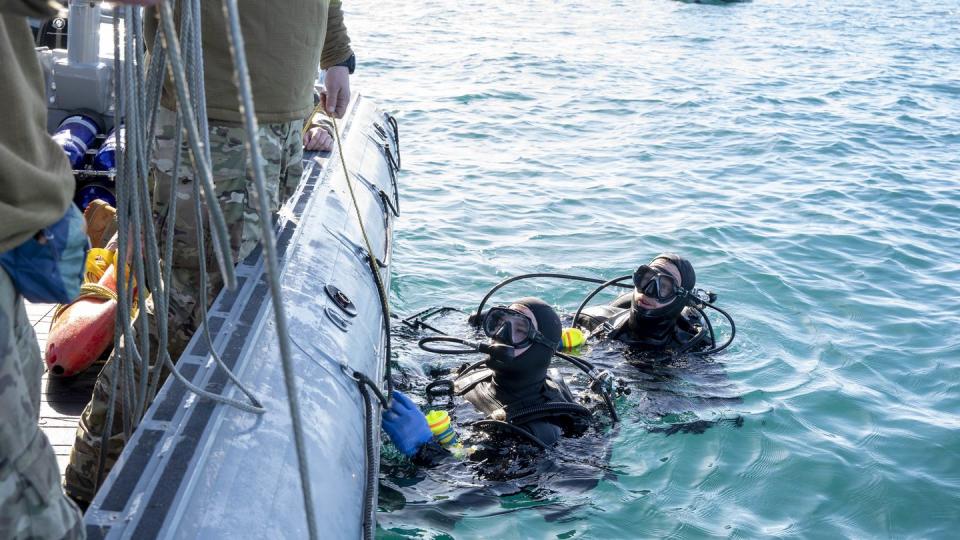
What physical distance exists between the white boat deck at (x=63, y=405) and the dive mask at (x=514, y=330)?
1.67 meters

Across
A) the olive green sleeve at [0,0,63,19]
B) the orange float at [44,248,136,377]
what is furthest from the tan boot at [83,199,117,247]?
the olive green sleeve at [0,0,63,19]

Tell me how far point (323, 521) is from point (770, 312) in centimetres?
454

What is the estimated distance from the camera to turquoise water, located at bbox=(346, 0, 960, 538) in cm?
448

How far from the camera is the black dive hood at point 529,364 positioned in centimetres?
423

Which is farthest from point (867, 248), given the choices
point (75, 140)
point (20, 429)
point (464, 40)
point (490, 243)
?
point (464, 40)

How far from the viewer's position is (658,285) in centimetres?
518

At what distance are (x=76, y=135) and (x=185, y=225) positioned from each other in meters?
2.86

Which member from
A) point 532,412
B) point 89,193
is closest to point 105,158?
point 89,193

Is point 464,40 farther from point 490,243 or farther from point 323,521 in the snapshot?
point 323,521

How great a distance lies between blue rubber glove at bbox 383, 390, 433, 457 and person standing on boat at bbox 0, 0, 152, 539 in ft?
6.71

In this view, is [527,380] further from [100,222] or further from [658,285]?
[100,222]

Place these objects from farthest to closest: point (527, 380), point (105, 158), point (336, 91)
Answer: point (105, 158)
point (527, 380)
point (336, 91)

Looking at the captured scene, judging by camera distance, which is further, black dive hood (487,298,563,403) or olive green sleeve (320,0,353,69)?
black dive hood (487,298,563,403)

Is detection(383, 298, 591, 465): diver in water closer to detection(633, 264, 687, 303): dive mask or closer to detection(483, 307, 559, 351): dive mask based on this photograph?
detection(483, 307, 559, 351): dive mask
